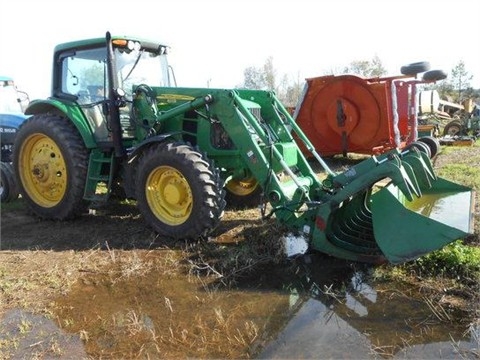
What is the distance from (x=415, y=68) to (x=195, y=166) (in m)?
2.64

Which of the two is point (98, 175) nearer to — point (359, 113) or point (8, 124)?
point (8, 124)

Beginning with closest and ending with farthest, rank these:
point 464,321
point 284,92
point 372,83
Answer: point 464,321
point 372,83
point 284,92

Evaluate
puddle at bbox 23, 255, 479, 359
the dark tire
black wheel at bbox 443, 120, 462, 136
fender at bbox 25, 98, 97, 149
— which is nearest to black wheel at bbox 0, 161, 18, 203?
fender at bbox 25, 98, 97, 149

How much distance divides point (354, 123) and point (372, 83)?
87 centimetres

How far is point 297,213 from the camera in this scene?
14.6 ft

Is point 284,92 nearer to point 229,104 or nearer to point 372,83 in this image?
point 372,83

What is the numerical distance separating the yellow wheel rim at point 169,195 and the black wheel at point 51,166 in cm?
109

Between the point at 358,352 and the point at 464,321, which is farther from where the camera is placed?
the point at 464,321

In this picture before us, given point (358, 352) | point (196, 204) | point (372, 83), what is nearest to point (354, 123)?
point (372, 83)

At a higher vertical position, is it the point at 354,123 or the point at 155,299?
the point at 354,123

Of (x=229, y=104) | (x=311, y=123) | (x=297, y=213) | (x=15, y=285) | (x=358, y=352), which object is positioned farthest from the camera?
(x=311, y=123)

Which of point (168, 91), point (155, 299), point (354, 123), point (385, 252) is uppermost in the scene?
point (168, 91)

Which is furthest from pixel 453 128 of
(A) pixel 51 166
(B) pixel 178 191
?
(A) pixel 51 166

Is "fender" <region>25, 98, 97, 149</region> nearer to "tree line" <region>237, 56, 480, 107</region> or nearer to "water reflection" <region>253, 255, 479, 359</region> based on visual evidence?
"water reflection" <region>253, 255, 479, 359</region>
